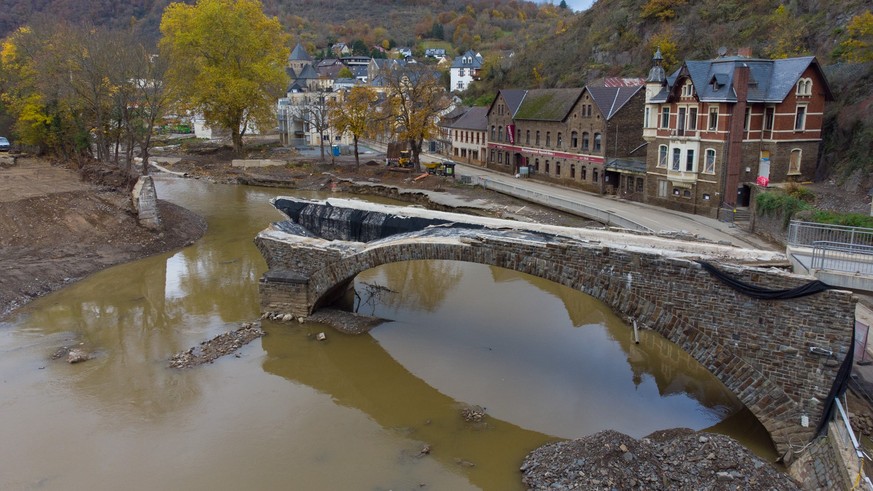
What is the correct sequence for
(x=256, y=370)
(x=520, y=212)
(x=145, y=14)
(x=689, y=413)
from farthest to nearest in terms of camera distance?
(x=145, y=14) → (x=520, y=212) → (x=256, y=370) → (x=689, y=413)

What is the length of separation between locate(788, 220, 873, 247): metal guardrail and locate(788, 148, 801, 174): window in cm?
1436

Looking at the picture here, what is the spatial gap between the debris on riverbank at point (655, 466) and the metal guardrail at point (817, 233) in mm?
5443

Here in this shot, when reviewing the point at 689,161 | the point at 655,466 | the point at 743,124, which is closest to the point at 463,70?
the point at 689,161

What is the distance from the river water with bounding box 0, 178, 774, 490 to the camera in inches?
504

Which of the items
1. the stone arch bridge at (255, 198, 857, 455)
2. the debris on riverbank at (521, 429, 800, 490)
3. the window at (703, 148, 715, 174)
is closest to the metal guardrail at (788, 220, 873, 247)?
the stone arch bridge at (255, 198, 857, 455)

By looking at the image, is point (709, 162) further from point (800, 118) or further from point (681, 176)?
point (800, 118)

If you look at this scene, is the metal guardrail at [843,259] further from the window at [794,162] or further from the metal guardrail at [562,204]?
the window at [794,162]

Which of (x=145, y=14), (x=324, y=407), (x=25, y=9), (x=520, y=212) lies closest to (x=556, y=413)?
(x=324, y=407)

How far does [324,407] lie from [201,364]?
4.33 m

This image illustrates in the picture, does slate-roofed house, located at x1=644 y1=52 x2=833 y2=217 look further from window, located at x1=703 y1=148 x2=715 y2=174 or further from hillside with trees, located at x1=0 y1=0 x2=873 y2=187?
hillside with trees, located at x1=0 y1=0 x2=873 y2=187

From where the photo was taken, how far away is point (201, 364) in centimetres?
1727

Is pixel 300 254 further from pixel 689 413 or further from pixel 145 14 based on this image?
pixel 145 14

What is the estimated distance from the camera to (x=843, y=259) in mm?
12797

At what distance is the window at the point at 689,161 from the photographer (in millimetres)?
32594
